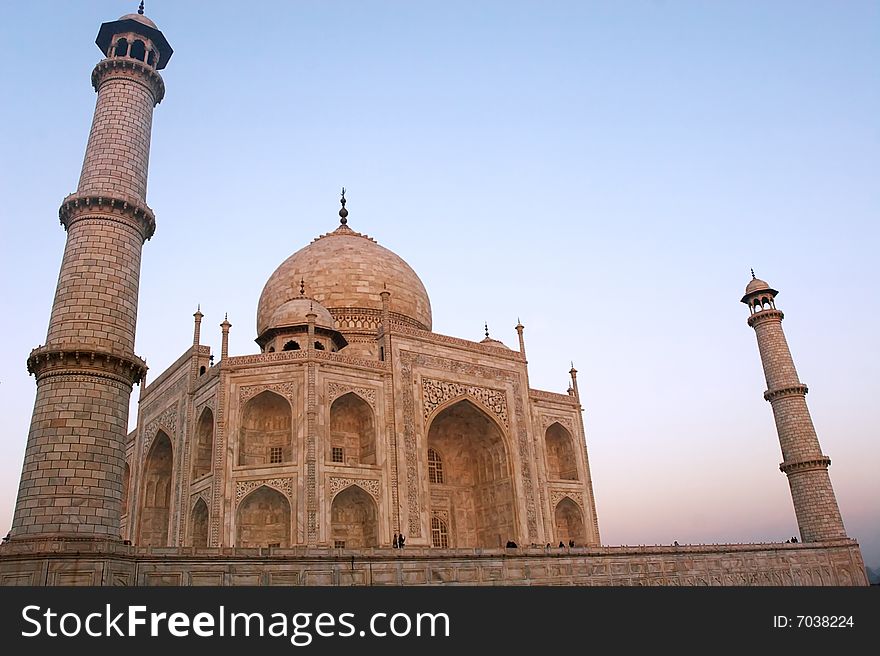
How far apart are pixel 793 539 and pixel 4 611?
73.4 feet

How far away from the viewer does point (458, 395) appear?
2361 centimetres

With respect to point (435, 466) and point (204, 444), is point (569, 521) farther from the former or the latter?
point (204, 444)

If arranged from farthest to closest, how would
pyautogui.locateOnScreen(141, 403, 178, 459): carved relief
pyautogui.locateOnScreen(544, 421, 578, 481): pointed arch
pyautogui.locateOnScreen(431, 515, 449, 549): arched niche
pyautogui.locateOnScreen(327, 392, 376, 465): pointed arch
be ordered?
pyautogui.locateOnScreen(544, 421, 578, 481): pointed arch < pyautogui.locateOnScreen(431, 515, 449, 549): arched niche < pyautogui.locateOnScreen(141, 403, 178, 459): carved relief < pyautogui.locateOnScreen(327, 392, 376, 465): pointed arch

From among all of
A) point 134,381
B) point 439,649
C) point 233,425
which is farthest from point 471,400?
point 439,649

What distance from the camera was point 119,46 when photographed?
46.3 ft

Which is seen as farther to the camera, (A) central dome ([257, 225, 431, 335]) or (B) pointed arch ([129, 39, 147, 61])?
(A) central dome ([257, 225, 431, 335])

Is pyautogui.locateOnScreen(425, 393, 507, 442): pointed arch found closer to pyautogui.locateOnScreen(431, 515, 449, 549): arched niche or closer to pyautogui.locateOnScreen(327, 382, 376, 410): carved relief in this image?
pyautogui.locateOnScreen(327, 382, 376, 410): carved relief

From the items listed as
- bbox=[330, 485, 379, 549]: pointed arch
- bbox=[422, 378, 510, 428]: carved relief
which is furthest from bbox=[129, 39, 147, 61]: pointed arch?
bbox=[422, 378, 510, 428]: carved relief

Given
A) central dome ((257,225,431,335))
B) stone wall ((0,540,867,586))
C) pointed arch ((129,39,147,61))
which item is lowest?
stone wall ((0,540,867,586))

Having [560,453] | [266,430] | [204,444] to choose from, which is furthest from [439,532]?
[204,444]

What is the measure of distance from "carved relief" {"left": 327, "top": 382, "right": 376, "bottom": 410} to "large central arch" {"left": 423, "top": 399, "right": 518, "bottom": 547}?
2561mm

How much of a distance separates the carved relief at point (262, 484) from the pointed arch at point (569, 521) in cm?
1060

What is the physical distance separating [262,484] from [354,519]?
2.98 metres

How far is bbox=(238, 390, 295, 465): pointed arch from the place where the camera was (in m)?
20.7
